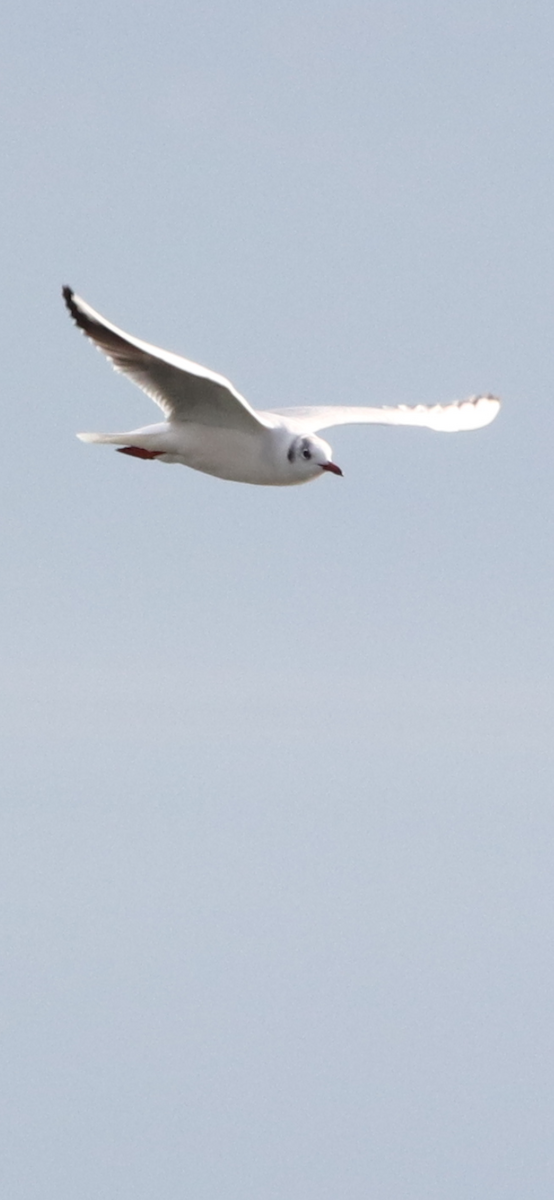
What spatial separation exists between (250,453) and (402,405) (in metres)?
3.90

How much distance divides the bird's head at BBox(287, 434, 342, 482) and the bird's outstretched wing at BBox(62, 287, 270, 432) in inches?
12.0

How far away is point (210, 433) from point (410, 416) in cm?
350

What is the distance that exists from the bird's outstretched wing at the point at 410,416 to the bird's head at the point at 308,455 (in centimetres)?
40

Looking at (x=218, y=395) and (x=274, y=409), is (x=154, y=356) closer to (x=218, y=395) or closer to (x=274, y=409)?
(x=218, y=395)

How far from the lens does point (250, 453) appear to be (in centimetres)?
1334

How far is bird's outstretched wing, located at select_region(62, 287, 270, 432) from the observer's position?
1205 centimetres

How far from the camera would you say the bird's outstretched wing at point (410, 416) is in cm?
1504

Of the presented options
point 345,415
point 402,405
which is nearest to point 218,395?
point 345,415

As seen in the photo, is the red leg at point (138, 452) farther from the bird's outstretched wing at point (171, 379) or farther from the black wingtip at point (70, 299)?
the black wingtip at point (70, 299)

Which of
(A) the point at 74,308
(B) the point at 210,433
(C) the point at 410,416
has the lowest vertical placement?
(A) the point at 74,308

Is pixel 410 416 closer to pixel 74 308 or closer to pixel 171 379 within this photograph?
pixel 171 379

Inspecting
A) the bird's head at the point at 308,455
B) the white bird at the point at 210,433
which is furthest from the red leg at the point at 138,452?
the bird's head at the point at 308,455

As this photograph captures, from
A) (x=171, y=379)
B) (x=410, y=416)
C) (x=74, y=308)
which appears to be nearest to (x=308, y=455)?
(x=171, y=379)

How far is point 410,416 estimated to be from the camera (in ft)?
53.8
